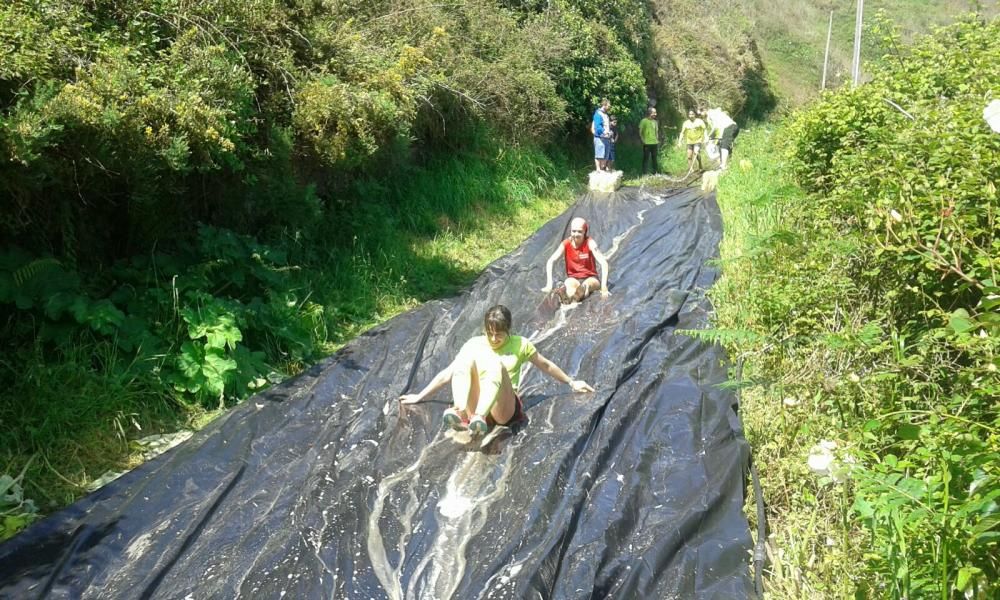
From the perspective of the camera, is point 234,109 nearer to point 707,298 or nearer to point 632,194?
point 707,298

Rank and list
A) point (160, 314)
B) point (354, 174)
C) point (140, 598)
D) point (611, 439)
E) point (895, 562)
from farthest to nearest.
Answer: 1. point (354, 174)
2. point (160, 314)
3. point (611, 439)
4. point (140, 598)
5. point (895, 562)

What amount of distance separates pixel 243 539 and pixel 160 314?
2.53 m

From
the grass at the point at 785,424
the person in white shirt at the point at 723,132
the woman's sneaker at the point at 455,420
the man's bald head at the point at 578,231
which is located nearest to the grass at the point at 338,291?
the man's bald head at the point at 578,231

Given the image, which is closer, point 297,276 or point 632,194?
point 297,276

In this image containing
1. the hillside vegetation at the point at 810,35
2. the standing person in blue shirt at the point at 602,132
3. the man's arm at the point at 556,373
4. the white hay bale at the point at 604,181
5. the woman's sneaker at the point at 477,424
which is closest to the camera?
the woman's sneaker at the point at 477,424

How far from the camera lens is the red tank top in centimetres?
811

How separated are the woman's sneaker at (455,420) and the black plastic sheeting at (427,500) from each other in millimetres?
110

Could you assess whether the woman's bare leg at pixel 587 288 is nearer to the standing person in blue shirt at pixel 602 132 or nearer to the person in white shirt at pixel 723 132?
the standing person in blue shirt at pixel 602 132

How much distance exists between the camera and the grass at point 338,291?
488 centimetres

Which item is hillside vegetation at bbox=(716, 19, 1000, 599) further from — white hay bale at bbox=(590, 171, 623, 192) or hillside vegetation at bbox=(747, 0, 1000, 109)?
hillside vegetation at bbox=(747, 0, 1000, 109)

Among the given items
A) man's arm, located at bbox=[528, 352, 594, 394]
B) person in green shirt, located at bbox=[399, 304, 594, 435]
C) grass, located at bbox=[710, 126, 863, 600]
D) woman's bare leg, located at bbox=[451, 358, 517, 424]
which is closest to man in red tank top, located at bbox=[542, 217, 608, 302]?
grass, located at bbox=[710, 126, 863, 600]

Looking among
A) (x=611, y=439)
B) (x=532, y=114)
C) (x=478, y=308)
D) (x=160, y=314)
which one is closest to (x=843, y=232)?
(x=611, y=439)

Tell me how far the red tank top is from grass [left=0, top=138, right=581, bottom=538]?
152cm

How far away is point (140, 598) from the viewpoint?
142 inches
